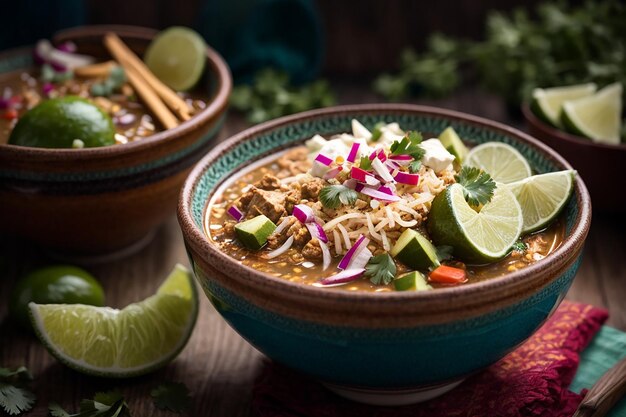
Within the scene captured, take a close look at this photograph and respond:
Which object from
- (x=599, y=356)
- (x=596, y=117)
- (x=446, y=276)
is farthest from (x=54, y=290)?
(x=596, y=117)

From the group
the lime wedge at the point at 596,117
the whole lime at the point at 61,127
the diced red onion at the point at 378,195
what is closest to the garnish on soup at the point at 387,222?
the diced red onion at the point at 378,195

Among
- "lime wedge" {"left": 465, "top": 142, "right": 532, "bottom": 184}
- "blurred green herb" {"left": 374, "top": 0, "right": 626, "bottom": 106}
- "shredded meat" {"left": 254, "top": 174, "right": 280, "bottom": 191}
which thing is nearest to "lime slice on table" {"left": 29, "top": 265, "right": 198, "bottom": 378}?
"shredded meat" {"left": 254, "top": 174, "right": 280, "bottom": 191}

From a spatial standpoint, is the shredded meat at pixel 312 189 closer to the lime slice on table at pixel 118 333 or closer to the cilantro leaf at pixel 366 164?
the cilantro leaf at pixel 366 164

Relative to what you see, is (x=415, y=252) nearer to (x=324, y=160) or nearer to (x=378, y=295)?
(x=378, y=295)

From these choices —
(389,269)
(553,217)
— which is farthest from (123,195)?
(553,217)

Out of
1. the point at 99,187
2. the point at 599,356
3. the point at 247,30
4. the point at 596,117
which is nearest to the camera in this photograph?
the point at 599,356

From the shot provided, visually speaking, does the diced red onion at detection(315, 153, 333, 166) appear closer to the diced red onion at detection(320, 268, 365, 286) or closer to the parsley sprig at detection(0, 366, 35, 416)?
the diced red onion at detection(320, 268, 365, 286)

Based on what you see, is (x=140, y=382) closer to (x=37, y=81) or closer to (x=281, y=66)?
(x=37, y=81)
